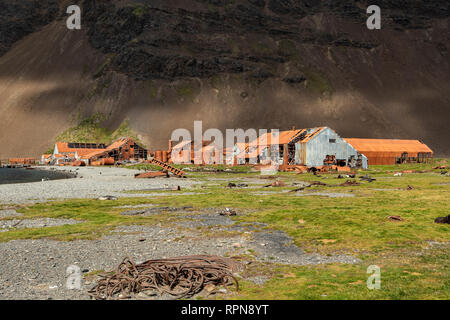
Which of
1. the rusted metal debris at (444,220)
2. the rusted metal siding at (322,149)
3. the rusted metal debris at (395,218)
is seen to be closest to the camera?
the rusted metal debris at (444,220)

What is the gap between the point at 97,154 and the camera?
99500 mm

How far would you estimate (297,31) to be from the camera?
577ft

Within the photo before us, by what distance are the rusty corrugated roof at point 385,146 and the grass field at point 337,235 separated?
5975 cm

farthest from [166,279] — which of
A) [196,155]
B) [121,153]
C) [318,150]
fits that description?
[121,153]

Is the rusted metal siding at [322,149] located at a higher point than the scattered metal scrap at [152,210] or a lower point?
higher

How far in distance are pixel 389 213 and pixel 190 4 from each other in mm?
184000

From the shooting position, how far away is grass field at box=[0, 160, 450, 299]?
658 cm

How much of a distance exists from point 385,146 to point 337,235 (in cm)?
7723

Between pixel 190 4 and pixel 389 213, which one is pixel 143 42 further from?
pixel 389 213

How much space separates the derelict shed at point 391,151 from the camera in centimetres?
7744

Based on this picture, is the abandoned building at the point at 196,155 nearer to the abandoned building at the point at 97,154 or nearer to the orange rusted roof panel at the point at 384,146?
the abandoned building at the point at 97,154

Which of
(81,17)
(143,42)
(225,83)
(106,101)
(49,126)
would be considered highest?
(81,17)

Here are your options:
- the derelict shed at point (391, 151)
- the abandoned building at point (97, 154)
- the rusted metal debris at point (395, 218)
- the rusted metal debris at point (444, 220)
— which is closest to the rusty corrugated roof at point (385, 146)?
the derelict shed at point (391, 151)

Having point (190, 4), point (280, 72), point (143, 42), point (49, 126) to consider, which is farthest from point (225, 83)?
point (49, 126)
